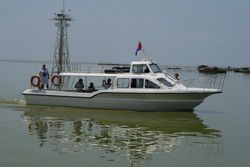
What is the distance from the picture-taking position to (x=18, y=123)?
19344 mm

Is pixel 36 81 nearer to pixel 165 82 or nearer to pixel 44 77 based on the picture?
pixel 44 77

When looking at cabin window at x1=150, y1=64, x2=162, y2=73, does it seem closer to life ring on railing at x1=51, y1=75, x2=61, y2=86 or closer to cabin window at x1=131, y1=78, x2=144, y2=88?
cabin window at x1=131, y1=78, x2=144, y2=88

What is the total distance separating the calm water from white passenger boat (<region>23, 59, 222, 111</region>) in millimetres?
505

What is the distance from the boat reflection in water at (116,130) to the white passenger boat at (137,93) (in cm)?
50

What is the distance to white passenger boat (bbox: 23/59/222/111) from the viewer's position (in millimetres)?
23453

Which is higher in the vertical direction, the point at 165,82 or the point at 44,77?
the point at 44,77

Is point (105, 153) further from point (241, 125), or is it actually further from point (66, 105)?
point (66, 105)

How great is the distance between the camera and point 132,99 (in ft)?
78.4

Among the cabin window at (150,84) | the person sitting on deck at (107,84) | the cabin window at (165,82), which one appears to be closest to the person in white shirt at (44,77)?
the person sitting on deck at (107,84)

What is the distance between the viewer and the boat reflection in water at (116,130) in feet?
47.7

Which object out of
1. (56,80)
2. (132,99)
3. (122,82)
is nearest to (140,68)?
(122,82)

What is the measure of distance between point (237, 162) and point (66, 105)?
13.9 m

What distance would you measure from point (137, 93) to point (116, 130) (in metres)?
5.56

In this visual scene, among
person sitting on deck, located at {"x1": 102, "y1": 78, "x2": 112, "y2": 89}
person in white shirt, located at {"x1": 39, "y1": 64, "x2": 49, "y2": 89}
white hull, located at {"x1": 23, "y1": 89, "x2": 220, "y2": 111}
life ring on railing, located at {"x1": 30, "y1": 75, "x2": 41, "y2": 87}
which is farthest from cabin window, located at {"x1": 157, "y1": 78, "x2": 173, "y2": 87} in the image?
life ring on railing, located at {"x1": 30, "y1": 75, "x2": 41, "y2": 87}
